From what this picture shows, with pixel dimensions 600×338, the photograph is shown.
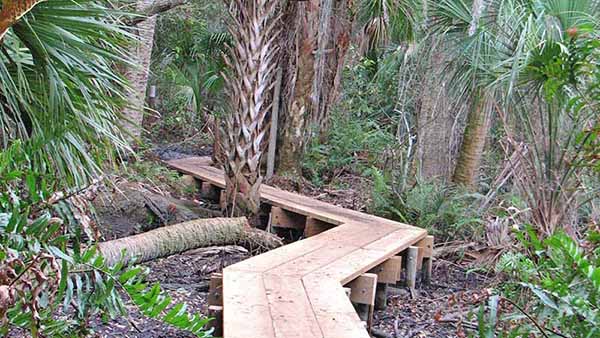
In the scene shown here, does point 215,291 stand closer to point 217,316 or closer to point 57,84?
point 217,316

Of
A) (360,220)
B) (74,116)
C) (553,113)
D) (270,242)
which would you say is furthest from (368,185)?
(74,116)

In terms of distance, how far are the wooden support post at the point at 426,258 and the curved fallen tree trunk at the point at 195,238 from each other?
3.95ft

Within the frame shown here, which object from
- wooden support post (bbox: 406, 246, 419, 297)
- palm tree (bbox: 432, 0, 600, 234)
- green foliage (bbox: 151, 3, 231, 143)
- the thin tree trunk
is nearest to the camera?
palm tree (bbox: 432, 0, 600, 234)

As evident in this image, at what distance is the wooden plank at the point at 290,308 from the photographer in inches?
117

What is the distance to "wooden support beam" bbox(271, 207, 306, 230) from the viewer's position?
6234 millimetres

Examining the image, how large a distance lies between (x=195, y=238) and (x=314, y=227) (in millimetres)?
1146

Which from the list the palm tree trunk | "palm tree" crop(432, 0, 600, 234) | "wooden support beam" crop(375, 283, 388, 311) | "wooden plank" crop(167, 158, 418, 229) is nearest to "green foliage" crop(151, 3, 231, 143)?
"wooden plank" crop(167, 158, 418, 229)

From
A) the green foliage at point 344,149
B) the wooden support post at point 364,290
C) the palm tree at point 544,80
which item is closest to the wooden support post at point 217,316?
the wooden support post at point 364,290

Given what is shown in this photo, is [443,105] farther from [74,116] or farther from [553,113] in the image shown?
[74,116]

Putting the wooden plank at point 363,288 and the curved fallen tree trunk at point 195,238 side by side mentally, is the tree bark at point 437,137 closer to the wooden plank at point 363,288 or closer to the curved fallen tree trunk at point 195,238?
the curved fallen tree trunk at point 195,238

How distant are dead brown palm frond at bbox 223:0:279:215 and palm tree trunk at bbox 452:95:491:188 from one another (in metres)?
2.35

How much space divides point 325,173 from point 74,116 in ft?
17.0

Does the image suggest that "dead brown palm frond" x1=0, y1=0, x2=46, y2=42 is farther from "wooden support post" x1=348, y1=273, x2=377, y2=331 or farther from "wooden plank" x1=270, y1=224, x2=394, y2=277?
"wooden support post" x1=348, y1=273, x2=377, y2=331

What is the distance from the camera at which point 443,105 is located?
7758 mm
